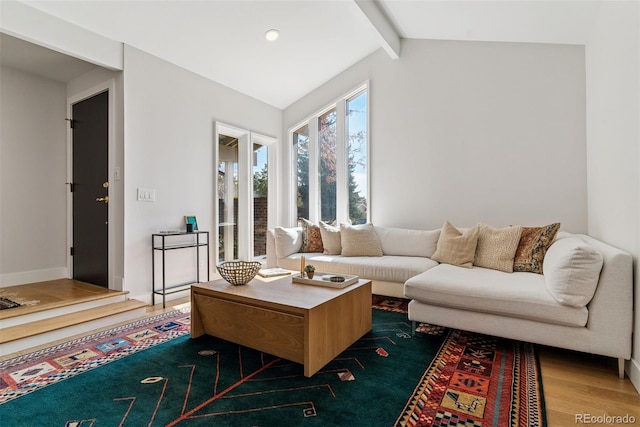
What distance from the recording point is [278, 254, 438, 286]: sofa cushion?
3.26 meters

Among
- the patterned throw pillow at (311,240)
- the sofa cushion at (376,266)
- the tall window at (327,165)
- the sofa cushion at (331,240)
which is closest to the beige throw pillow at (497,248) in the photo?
the sofa cushion at (376,266)

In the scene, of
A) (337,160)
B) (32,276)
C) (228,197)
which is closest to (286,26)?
(337,160)

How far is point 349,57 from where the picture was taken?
441cm

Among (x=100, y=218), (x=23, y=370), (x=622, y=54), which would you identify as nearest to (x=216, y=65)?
(x=100, y=218)

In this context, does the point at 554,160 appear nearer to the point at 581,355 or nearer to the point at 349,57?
the point at 581,355

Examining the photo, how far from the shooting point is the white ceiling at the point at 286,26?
290cm

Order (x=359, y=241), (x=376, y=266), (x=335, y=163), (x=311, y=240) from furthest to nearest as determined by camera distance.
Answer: (x=335, y=163) < (x=311, y=240) < (x=359, y=241) < (x=376, y=266)

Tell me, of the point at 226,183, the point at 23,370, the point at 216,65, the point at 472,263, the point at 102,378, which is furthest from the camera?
the point at 226,183

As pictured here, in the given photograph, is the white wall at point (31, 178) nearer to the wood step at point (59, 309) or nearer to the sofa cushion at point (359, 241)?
the wood step at point (59, 309)

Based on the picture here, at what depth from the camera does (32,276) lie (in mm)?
3801

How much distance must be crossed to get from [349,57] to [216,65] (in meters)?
1.67

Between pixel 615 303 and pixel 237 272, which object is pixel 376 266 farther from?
pixel 615 303

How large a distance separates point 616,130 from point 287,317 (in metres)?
2.43

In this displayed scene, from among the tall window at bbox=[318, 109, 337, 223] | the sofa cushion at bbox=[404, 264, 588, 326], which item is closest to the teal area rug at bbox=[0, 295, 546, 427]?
the sofa cushion at bbox=[404, 264, 588, 326]
